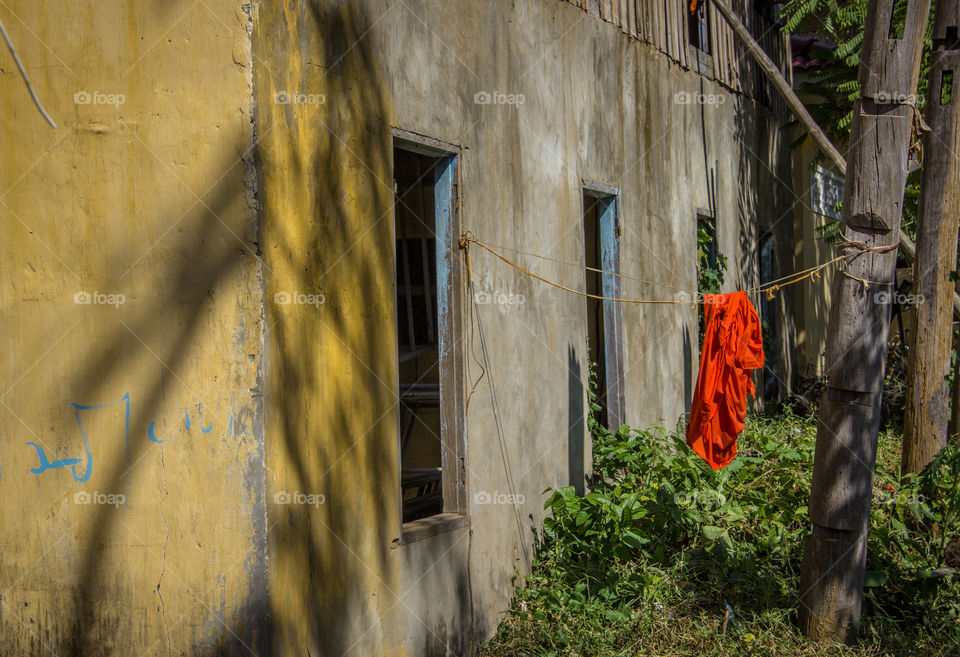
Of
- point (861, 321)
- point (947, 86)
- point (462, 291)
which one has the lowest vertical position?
point (861, 321)

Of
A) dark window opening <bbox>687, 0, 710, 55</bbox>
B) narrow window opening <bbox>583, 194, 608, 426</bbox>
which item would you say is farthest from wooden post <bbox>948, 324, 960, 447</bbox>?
dark window opening <bbox>687, 0, 710, 55</bbox>

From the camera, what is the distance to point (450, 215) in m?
5.48

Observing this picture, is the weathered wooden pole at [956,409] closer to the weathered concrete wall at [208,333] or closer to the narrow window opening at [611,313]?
the narrow window opening at [611,313]

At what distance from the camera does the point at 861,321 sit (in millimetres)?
5211

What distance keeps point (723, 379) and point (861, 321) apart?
1.37m

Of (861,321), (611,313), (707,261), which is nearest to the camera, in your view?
(861,321)

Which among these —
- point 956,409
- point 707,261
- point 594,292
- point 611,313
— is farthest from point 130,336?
point 707,261

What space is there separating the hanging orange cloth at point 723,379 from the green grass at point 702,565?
448mm

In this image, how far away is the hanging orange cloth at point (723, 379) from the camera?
21.0 ft

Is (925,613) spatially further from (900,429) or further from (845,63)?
(845,63)

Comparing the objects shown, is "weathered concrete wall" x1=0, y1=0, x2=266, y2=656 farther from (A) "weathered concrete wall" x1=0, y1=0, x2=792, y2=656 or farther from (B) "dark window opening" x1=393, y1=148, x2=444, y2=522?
(B) "dark window opening" x1=393, y1=148, x2=444, y2=522

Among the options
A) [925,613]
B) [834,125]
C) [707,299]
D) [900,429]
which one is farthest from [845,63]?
[925,613]

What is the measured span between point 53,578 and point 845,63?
10.4 meters

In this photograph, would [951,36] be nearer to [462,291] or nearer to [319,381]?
[462,291]
